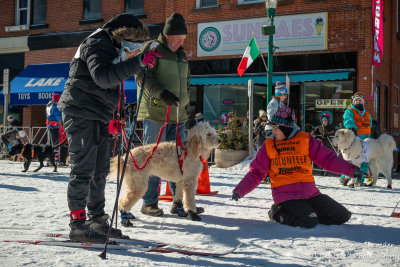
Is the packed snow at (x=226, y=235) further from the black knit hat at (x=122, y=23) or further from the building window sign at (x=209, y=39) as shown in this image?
the building window sign at (x=209, y=39)

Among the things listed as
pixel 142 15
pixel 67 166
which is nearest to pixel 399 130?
pixel 142 15

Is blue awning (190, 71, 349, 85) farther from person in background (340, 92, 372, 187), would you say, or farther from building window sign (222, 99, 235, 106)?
person in background (340, 92, 372, 187)

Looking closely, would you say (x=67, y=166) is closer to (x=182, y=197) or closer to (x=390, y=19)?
(x=182, y=197)

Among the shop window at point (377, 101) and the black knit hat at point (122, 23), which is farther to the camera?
the shop window at point (377, 101)

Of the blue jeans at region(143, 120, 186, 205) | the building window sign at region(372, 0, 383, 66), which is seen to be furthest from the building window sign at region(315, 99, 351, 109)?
the blue jeans at region(143, 120, 186, 205)

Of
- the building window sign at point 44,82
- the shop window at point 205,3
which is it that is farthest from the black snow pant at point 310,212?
the building window sign at point 44,82

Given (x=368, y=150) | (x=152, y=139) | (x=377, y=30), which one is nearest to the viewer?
(x=152, y=139)

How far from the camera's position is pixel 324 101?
1235cm

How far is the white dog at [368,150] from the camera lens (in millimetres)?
7874

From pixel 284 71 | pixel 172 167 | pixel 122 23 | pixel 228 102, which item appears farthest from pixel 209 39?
pixel 122 23

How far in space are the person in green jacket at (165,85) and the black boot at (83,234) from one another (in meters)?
1.31

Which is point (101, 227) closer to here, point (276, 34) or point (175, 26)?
point (175, 26)

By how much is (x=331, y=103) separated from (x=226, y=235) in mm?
9381

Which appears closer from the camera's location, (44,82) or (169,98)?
(169,98)
